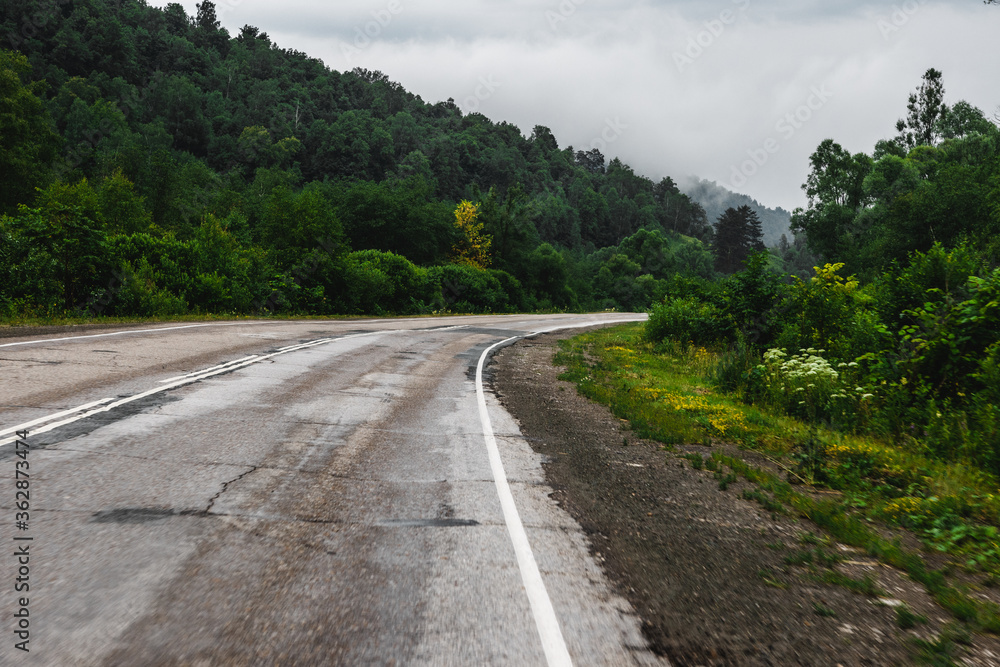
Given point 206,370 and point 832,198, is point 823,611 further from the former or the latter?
point 832,198

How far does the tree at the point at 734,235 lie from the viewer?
129m

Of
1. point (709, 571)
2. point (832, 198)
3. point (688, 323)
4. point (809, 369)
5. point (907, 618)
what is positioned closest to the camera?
point (907, 618)

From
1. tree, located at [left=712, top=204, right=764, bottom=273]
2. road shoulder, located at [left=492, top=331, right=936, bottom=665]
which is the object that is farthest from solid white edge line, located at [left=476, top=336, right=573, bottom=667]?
tree, located at [left=712, top=204, right=764, bottom=273]

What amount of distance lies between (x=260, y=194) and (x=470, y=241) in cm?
3099

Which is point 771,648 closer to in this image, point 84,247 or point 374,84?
point 84,247

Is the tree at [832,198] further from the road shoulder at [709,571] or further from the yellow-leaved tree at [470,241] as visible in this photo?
the road shoulder at [709,571]

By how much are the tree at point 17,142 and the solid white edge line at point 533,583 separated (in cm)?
4849

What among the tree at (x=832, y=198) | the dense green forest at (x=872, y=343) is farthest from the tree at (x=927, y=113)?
the dense green forest at (x=872, y=343)

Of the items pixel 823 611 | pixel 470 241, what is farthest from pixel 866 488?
pixel 470 241

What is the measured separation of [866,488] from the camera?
6.73 metres

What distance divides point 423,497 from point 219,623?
241 cm

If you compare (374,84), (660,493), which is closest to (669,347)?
(660,493)

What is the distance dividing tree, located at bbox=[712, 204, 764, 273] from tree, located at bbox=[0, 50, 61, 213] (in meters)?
118

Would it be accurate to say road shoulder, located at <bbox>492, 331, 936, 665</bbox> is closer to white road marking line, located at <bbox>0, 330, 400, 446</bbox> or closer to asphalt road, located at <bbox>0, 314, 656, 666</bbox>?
asphalt road, located at <bbox>0, 314, 656, 666</bbox>
